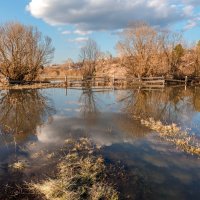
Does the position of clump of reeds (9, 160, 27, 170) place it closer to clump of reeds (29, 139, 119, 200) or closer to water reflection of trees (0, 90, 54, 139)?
clump of reeds (29, 139, 119, 200)

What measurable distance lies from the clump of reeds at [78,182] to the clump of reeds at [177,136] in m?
3.43

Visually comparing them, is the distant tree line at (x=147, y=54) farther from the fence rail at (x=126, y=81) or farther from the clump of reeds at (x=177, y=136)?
the clump of reeds at (x=177, y=136)

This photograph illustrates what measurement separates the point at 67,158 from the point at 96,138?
8.44 ft

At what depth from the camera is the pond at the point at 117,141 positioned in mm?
6856

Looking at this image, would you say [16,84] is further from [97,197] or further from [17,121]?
[97,197]

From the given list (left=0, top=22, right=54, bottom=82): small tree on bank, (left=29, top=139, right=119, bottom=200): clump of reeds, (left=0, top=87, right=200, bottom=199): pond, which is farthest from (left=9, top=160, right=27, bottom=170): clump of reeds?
(left=0, top=22, right=54, bottom=82): small tree on bank

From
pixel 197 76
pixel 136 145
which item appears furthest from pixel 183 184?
pixel 197 76

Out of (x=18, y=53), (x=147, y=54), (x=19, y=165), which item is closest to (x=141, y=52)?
(x=147, y=54)

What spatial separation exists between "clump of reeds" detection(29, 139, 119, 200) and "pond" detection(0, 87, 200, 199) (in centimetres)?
43

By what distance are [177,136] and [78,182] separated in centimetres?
603

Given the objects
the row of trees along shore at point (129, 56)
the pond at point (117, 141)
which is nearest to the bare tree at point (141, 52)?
the row of trees along shore at point (129, 56)

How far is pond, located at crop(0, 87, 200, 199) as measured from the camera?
686 centimetres

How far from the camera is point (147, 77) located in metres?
36.3

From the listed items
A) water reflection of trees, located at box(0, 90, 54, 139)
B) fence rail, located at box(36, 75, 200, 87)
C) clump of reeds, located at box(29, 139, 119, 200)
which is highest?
fence rail, located at box(36, 75, 200, 87)
